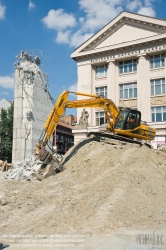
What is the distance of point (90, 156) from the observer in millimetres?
14844

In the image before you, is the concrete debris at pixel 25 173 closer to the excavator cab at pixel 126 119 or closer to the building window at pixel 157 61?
the excavator cab at pixel 126 119

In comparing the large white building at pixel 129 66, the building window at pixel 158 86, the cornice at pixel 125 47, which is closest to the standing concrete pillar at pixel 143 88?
the large white building at pixel 129 66

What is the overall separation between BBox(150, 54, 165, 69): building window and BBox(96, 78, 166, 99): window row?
1509 millimetres

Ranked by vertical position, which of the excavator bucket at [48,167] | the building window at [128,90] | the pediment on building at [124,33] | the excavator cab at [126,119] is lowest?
the excavator bucket at [48,167]

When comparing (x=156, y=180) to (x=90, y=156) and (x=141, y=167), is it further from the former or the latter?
(x=90, y=156)

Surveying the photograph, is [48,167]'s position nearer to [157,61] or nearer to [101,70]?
[157,61]

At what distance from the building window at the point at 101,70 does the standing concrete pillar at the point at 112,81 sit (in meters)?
0.99

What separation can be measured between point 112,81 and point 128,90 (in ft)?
6.63

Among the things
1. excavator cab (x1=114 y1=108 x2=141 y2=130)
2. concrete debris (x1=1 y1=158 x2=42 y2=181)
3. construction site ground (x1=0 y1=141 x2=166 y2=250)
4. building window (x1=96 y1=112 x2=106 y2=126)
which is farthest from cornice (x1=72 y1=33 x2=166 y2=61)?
concrete debris (x1=1 y1=158 x2=42 y2=181)

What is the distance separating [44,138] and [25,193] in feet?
10.1

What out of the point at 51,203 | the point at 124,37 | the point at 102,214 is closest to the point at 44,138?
the point at 51,203

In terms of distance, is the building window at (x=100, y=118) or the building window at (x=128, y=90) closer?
the building window at (x=128, y=90)

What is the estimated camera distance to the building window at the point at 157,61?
30328mm

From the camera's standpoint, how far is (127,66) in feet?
106
